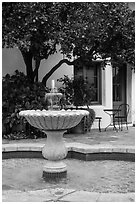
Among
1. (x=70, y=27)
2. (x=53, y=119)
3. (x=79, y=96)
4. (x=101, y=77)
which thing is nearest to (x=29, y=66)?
(x=79, y=96)

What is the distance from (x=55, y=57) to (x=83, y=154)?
5546 mm

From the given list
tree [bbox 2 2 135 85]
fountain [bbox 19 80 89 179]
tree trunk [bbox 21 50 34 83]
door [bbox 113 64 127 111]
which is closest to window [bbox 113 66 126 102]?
door [bbox 113 64 127 111]

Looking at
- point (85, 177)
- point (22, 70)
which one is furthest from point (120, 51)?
point (85, 177)

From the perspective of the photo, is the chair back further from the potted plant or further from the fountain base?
the fountain base

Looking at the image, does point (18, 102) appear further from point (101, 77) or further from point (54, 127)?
point (54, 127)

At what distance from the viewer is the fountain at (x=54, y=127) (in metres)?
5.01

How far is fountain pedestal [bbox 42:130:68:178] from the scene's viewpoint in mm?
5395

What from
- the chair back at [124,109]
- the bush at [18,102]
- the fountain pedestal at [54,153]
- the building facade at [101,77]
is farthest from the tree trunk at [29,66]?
the fountain pedestal at [54,153]

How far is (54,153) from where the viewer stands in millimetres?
5383

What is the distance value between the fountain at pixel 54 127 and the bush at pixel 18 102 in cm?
384

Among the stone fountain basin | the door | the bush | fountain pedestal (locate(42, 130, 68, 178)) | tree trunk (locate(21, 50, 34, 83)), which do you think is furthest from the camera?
the door

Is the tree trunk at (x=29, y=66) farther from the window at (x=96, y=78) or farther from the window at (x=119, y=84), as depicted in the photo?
the window at (x=119, y=84)

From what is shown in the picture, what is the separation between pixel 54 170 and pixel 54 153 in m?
0.27

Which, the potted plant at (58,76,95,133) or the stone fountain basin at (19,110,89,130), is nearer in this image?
the stone fountain basin at (19,110,89,130)
